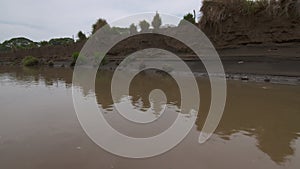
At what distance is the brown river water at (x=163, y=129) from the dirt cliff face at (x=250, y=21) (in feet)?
14.9

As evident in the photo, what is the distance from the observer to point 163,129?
12.7ft

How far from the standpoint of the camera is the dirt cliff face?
926 centimetres

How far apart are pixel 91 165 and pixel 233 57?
28.8 ft

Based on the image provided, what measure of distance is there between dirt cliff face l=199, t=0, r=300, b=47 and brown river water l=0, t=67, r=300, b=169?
14.9 ft

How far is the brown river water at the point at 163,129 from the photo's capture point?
262 centimetres

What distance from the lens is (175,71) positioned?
1119 centimetres

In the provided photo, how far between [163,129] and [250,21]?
8667 millimetres

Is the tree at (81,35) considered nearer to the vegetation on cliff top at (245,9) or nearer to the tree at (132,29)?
the tree at (132,29)

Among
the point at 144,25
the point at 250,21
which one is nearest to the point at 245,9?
the point at 250,21

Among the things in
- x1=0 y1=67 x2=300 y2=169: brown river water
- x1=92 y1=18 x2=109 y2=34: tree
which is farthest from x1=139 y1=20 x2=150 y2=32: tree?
x1=0 y1=67 x2=300 y2=169: brown river water

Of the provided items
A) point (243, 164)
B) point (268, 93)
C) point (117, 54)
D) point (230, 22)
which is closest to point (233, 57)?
point (230, 22)

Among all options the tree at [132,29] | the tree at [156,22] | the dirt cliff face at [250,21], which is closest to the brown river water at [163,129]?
the dirt cliff face at [250,21]

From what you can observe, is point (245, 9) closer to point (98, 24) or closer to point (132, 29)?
point (132, 29)

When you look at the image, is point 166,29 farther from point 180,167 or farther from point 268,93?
point 180,167
